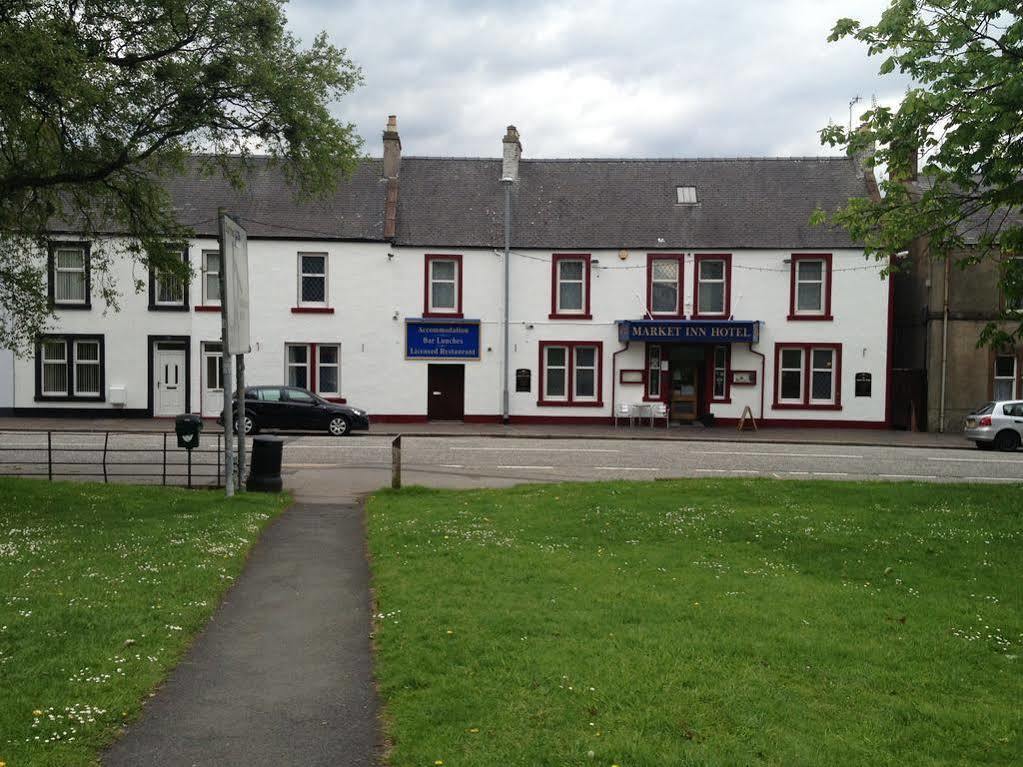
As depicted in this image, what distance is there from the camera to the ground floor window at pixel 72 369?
105 ft

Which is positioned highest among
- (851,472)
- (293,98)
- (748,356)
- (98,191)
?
(293,98)

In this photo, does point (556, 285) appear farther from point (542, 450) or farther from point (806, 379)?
point (542, 450)


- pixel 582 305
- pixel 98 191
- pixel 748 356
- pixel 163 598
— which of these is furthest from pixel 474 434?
pixel 163 598

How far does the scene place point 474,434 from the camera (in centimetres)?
2872

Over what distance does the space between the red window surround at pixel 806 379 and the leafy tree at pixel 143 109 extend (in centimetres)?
2074

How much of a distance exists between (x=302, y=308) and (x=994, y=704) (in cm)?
2894

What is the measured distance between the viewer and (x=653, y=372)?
33000 mm

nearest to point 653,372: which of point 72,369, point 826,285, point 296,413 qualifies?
point 826,285

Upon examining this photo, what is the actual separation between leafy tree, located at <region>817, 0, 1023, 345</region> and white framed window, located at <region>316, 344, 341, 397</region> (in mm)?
21250

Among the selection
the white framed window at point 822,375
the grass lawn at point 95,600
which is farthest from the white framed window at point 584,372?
the grass lawn at point 95,600

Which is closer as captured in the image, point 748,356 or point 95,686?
point 95,686

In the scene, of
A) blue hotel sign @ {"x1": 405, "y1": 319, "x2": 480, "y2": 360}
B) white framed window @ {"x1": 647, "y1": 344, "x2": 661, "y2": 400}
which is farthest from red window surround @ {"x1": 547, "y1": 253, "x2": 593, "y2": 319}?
blue hotel sign @ {"x1": 405, "y1": 319, "x2": 480, "y2": 360}

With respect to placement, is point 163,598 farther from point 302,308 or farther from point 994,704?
point 302,308

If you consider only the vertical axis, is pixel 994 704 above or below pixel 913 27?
below
